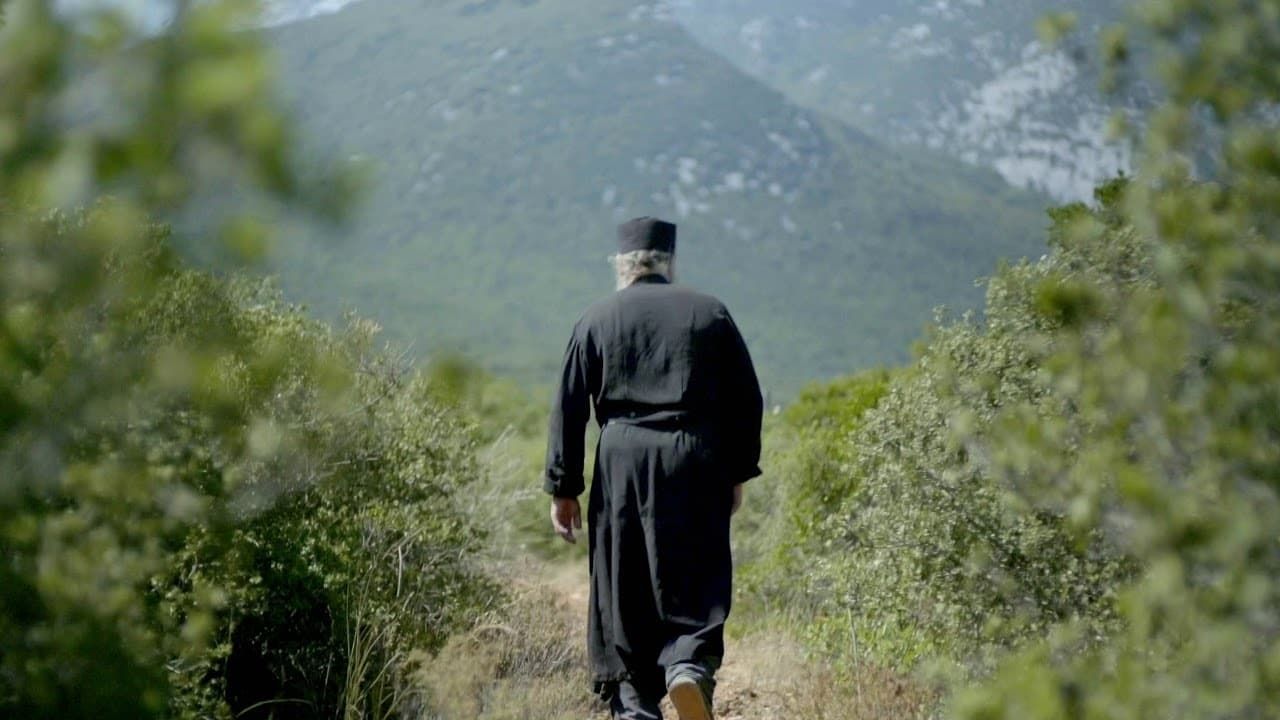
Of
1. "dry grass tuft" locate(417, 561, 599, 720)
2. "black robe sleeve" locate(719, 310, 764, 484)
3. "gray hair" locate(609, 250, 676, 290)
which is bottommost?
"dry grass tuft" locate(417, 561, 599, 720)

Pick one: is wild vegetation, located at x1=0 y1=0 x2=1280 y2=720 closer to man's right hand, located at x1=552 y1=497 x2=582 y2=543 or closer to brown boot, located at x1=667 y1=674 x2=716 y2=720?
brown boot, located at x1=667 y1=674 x2=716 y2=720

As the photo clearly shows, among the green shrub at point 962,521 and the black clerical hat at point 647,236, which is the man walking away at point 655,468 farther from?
the green shrub at point 962,521

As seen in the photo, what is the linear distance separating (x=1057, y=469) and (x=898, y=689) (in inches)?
184

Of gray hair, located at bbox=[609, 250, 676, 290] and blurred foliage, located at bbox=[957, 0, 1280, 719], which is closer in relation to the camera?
blurred foliage, located at bbox=[957, 0, 1280, 719]

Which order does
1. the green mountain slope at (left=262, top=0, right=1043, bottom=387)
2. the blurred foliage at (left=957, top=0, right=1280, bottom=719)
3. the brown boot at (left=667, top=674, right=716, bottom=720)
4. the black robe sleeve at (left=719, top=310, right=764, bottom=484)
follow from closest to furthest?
the blurred foliage at (left=957, top=0, right=1280, bottom=719)
the brown boot at (left=667, top=674, right=716, bottom=720)
the black robe sleeve at (left=719, top=310, right=764, bottom=484)
the green mountain slope at (left=262, top=0, right=1043, bottom=387)

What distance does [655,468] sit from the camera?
5.85 meters

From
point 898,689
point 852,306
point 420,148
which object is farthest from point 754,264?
point 898,689

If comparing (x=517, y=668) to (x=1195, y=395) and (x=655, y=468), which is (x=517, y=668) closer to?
(x=655, y=468)

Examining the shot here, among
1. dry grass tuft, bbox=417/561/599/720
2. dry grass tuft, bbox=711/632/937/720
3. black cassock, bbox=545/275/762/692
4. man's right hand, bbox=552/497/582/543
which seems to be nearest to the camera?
dry grass tuft, bbox=417/561/599/720

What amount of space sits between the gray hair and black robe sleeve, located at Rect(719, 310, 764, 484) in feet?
1.20

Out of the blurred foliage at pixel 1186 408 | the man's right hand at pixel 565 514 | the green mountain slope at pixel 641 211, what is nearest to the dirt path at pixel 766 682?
the man's right hand at pixel 565 514

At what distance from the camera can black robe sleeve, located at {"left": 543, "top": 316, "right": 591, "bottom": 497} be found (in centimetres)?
608

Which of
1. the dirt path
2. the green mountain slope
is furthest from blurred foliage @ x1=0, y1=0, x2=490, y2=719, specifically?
the green mountain slope

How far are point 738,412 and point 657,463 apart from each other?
1.49 ft
